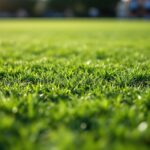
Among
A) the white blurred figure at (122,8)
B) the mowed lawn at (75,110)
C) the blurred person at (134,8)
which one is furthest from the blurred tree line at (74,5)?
the mowed lawn at (75,110)

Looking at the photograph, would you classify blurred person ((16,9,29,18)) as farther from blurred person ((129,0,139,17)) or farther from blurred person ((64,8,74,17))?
blurred person ((129,0,139,17))

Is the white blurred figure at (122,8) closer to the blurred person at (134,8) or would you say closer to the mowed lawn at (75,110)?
the blurred person at (134,8)

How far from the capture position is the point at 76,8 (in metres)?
69.0

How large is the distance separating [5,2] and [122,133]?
7161 centimetres

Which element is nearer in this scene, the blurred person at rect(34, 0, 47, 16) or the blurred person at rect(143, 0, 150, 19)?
the blurred person at rect(34, 0, 47, 16)

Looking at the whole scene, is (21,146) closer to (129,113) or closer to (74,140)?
(74,140)

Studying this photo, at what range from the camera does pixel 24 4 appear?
68188 mm

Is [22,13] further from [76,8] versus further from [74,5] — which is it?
[76,8]

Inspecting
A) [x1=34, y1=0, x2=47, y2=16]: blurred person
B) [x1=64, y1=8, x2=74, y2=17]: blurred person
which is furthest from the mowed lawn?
[x1=34, y1=0, x2=47, y2=16]: blurred person

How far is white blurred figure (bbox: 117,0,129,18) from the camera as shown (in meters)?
71.6

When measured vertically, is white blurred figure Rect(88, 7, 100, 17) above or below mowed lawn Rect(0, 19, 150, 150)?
below

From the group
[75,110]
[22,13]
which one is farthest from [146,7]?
[75,110]

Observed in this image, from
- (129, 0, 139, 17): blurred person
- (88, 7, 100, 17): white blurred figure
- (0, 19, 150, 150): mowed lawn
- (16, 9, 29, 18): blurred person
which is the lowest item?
(16, 9, 29, 18): blurred person

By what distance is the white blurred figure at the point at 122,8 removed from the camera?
71.6 meters
